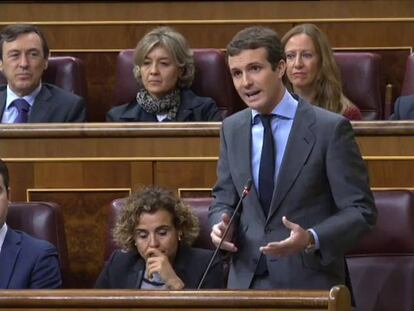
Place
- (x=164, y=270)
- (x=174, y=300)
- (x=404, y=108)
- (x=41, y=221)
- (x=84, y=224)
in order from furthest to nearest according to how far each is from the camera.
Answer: (x=404, y=108) → (x=84, y=224) → (x=41, y=221) → (x=164, y=270) → (x=174, y=300)

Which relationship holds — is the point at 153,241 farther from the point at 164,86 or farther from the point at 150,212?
the point at 164,86

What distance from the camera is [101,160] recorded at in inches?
79.8

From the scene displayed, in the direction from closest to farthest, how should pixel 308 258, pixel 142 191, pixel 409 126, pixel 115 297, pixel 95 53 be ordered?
1. pixel 115 297
2. pixel 308 258
3. pixel 142 191
4. pixel 409 126
5. pixel 95 53

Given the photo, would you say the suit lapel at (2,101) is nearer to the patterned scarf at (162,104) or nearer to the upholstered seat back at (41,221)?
the patterned scarf at (162,104)

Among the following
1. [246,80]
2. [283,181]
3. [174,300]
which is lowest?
[174,300]

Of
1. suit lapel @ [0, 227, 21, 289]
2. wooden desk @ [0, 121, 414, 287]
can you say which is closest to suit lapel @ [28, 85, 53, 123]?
wooden desk @ [0, 121, 414, 287]

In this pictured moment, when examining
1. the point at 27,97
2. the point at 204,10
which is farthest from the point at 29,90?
the point at 204,10

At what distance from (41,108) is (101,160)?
0.96 ft

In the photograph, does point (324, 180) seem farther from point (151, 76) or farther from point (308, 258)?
point (151, 76)

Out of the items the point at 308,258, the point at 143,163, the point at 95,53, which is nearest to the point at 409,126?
the point at 143,163

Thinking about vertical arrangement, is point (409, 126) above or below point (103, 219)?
above

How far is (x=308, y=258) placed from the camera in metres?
1.50

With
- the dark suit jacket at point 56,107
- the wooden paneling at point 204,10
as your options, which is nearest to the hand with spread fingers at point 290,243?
the dark suit jacket at point 56,107

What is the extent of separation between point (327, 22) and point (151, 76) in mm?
494
